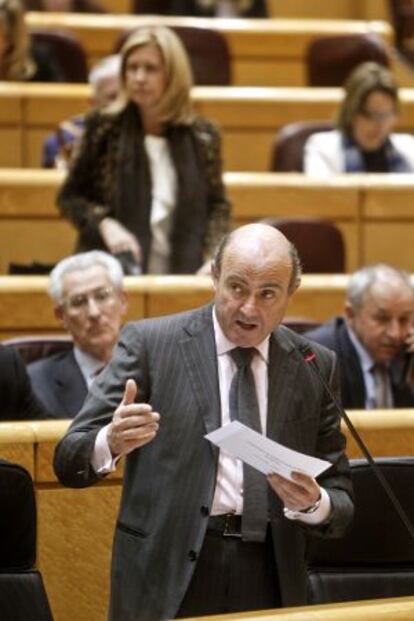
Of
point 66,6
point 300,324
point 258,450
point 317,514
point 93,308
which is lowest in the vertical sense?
point 300,324

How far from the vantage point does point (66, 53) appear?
4816 mm

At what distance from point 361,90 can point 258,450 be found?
262 cm

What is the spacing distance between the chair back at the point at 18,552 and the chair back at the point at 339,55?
11.0ft

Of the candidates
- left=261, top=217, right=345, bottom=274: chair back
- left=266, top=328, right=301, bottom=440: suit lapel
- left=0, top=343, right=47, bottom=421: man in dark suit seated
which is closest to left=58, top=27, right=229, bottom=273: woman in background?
left=261, top=217, right=345, bottom=274: chair back

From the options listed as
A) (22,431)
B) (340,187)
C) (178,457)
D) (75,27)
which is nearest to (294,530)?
(178,457)

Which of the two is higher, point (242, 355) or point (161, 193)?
point (242, 355)

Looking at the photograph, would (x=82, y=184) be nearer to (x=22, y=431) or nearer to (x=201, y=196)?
(x=201, y=196)

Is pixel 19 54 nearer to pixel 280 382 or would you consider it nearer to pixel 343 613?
pixel 280 382

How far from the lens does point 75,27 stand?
5.03 metres

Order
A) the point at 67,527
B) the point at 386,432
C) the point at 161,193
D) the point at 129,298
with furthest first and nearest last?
the point at 161,193 → the point at 129,298 → the point at 386,432 → the point at 67,527

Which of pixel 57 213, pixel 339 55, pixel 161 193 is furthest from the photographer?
pixel 339 55

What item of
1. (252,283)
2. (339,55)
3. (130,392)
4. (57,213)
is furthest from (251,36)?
(130,392)

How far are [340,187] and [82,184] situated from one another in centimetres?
91

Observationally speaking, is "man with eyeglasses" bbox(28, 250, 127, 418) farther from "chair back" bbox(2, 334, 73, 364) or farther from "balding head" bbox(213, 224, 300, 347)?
"balding head" bbox(213, 224, 300, 347)
